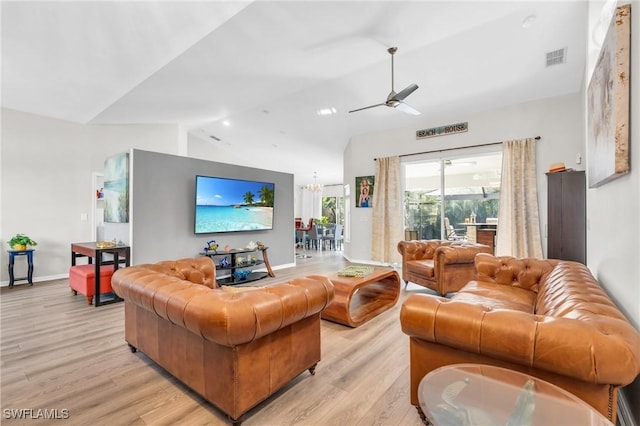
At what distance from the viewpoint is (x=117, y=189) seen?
4285 millimetres

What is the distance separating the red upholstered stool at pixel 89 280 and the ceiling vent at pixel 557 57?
6.59 m

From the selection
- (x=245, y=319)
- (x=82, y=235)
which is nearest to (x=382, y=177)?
(x=245, y=319)

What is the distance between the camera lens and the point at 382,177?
259 inches

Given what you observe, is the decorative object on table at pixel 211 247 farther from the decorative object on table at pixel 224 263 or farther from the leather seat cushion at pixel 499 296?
the leather seat cushion at pixel 499 296

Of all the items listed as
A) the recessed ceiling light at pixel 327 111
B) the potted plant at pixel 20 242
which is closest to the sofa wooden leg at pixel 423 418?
the recessed ceiling light at pixel 327 111

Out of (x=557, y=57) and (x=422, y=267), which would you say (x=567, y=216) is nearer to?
(x=422, y=267)

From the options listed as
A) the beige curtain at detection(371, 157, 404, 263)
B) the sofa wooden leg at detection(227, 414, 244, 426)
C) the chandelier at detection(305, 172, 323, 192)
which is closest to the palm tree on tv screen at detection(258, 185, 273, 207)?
the beige curtain at detection(371, 157, 404, 263)

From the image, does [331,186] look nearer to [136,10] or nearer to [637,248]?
[136,10]

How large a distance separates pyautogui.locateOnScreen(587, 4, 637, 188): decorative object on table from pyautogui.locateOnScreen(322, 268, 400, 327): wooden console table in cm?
211

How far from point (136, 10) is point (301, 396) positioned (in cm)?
346

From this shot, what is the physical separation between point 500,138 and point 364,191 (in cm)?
293

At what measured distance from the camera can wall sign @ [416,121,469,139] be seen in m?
5.60

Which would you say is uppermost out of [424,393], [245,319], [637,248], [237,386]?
[637,248]

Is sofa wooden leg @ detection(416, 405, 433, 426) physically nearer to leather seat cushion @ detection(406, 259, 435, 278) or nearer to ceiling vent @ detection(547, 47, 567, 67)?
leather seat cushion @ detection(406, 259, 435, 278)
